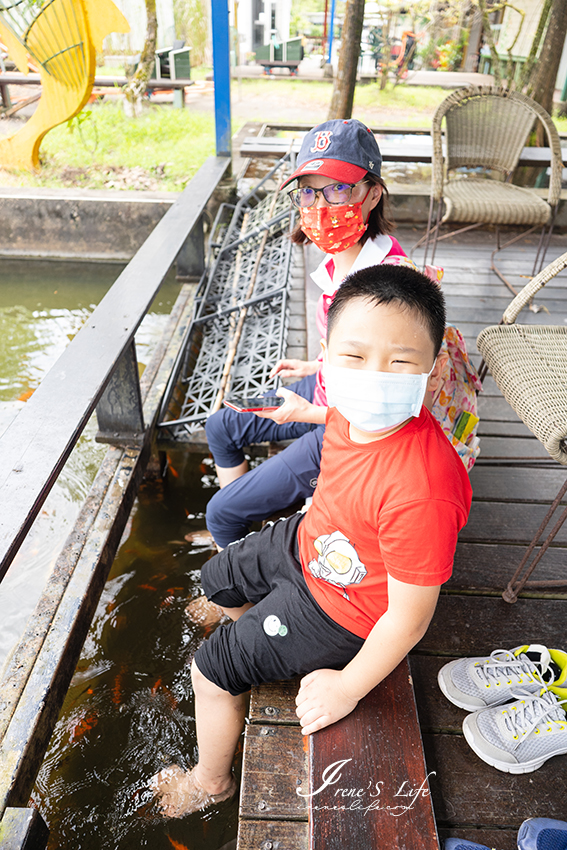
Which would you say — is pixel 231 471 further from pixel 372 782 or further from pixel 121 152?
pixel 121 152

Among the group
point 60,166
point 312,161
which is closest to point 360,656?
point 312,161

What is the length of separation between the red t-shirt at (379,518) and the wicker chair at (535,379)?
0.46 metres

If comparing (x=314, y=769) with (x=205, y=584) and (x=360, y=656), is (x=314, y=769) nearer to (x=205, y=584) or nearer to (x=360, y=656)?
(x=360, y=656)

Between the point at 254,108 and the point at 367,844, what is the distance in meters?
11.3

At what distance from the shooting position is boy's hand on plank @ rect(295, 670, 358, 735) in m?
1.17

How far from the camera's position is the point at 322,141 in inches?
63.1

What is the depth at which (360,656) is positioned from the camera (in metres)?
1.07

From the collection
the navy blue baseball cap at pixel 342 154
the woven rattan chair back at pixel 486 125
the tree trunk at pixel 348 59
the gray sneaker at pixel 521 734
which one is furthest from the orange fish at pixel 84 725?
the tree trunk at pixel 348 59

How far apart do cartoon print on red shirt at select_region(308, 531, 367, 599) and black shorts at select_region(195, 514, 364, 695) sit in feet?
0.27

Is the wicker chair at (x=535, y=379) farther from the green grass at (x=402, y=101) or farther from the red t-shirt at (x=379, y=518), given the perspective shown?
the green grass at (x=402, y=101)

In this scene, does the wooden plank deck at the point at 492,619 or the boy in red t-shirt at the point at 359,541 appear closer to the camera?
the boy in red t-shirt at the point at 359,541

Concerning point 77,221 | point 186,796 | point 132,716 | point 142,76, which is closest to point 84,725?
point 132,716

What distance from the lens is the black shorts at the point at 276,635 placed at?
120 cm

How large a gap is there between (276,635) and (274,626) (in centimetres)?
2
